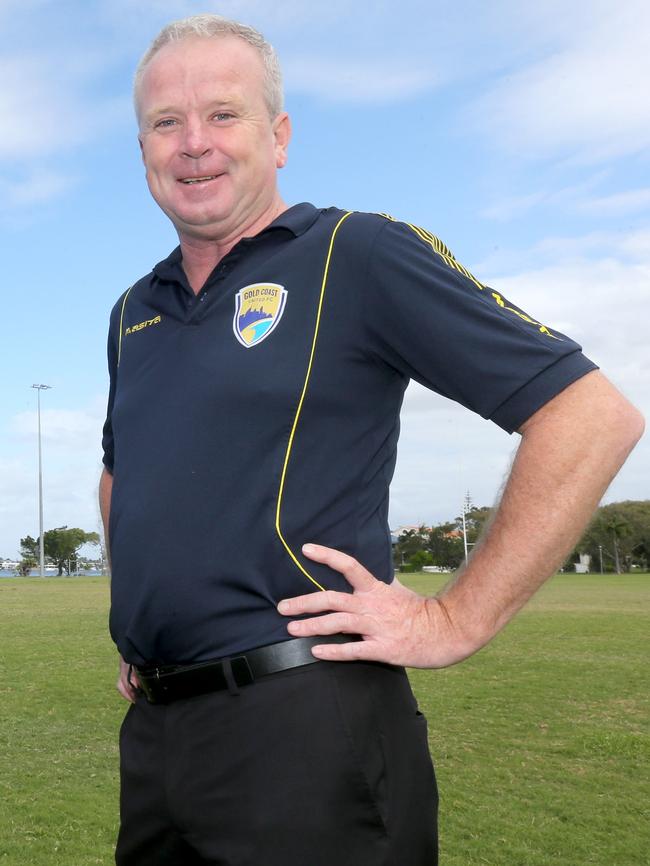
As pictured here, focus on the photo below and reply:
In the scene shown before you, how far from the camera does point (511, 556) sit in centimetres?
215

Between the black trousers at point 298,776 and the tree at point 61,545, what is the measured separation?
390 ft

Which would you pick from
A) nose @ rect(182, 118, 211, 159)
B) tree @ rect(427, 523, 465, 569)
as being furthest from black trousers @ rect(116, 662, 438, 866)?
tree @ rect(427, 523, 465, 569)

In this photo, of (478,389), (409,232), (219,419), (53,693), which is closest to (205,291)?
(219,419)

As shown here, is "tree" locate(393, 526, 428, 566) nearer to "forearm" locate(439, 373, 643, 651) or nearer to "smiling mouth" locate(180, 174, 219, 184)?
"smiling mouth" locate(180, 174, 219, 184)

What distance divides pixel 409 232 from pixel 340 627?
94 cm

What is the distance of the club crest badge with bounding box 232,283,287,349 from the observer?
7.68 feet

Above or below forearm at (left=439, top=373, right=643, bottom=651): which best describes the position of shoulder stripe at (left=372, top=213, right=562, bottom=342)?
above

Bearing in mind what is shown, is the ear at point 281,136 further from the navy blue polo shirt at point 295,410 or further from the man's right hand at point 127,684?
the man's right hand at point 127,684

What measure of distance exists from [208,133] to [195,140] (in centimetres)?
4

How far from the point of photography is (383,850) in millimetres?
2139

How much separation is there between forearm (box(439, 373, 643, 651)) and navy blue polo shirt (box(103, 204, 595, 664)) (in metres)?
0.07

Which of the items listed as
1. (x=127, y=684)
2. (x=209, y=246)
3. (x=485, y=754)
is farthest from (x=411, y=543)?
(x=209, y=246)

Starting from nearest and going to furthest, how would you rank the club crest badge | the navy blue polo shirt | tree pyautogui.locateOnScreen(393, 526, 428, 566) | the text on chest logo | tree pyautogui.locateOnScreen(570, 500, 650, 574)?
the navy blue polo shirt → the club crest badge → the text on chest logo → tree pyautogui.locateOnScreen(570, 500, 650, 574) → tree pyautogui.locateOnScreen(393, 526, 428, 566)

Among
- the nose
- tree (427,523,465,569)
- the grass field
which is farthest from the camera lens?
tree (427,523,465,569)
